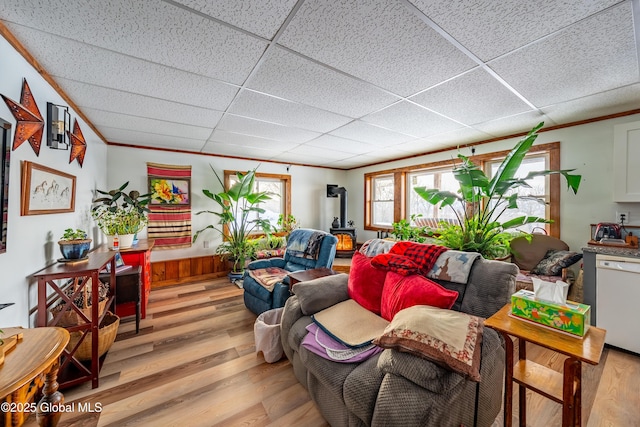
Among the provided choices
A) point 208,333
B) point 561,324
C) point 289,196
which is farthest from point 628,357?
point 289,196

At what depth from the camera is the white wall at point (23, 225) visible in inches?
52.6

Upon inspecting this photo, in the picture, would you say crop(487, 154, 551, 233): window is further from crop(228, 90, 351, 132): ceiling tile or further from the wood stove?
the wood stove

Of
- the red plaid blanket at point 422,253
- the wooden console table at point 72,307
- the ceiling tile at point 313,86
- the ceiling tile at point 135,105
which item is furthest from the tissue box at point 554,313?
the ceiling tile at point 135,105

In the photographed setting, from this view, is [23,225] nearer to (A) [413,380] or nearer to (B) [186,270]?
(A) [413,380]

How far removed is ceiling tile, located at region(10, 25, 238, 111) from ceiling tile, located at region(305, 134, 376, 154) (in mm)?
1521

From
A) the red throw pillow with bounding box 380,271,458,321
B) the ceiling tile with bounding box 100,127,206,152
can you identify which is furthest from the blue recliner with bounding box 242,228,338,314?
the ceiling tile with bounding box 100,127,206,152

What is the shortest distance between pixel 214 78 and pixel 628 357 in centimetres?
402

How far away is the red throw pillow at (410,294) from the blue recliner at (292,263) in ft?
3.53

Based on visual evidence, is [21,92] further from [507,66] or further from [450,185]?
[450,185]

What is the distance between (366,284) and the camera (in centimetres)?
187

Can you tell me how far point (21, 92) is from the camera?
1459 millimetres

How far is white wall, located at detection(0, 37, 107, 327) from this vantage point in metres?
1.33

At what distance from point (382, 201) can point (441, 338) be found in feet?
14.0

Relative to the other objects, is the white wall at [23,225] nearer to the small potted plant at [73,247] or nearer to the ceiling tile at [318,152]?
the small potted plant at [73,247]
